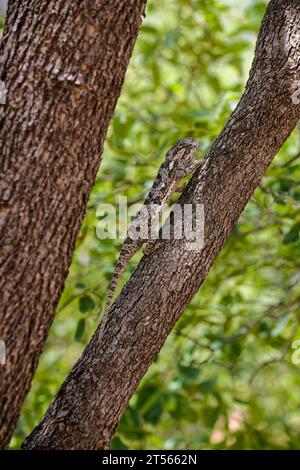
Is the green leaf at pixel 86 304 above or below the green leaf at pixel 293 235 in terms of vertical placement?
A: below

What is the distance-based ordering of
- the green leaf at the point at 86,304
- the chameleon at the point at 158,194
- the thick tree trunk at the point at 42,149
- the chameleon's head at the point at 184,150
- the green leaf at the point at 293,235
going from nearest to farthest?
the thick tree trunk at the point at 42,149, the chameleon at the point at 158,194, the chameleon's head at the point at 184,150, the green leaf at the point at 86,304, the green leaf at the point at 293,235

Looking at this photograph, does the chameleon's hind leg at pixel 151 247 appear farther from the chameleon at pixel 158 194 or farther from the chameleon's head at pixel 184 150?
the chameleon's head at pixel 184 150

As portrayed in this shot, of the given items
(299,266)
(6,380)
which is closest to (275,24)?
(6,380)

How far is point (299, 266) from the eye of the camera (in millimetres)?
4941

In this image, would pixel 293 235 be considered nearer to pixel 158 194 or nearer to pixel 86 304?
pixel 158 194

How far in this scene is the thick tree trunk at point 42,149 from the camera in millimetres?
2289

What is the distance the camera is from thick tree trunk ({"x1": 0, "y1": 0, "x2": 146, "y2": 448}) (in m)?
2.29

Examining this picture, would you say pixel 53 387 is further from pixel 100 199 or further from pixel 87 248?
pixel 100 199

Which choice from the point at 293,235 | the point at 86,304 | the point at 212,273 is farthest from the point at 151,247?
the point at 212,273

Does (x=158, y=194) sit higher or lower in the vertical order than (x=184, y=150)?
lower

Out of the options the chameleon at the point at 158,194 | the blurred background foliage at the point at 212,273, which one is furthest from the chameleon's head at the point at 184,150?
the blurred background foliage at the point at 212,273

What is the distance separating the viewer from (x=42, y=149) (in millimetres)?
2312

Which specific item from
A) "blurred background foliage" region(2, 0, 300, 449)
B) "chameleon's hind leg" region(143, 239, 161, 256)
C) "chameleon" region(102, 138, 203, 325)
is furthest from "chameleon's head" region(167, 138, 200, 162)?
"chameleon's hind leg" region(143, 239, 161, 256)
